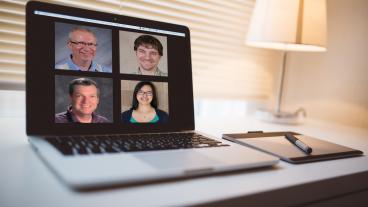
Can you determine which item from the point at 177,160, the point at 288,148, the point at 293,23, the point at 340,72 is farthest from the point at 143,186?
the point at 340,72

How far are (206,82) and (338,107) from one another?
621 mm

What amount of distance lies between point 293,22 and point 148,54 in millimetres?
612

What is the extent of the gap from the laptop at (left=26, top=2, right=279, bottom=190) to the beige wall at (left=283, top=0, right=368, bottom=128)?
86cm

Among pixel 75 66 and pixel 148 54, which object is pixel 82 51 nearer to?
pixel 75 66

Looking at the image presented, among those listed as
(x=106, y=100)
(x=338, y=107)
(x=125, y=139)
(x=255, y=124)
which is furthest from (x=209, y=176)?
(x=338, y=107)

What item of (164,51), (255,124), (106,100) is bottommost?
(255,124)

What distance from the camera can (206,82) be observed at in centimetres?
132

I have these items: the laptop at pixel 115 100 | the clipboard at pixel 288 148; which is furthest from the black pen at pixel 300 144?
the laptop at pixel 115 100

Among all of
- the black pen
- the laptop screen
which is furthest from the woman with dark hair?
the black pen

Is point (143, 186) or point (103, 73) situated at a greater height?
point (103, 73)

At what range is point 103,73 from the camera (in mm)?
722

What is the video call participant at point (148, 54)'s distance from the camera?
78cm

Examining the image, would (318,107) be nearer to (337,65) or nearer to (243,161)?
(337,65)

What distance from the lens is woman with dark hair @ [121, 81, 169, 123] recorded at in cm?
74
